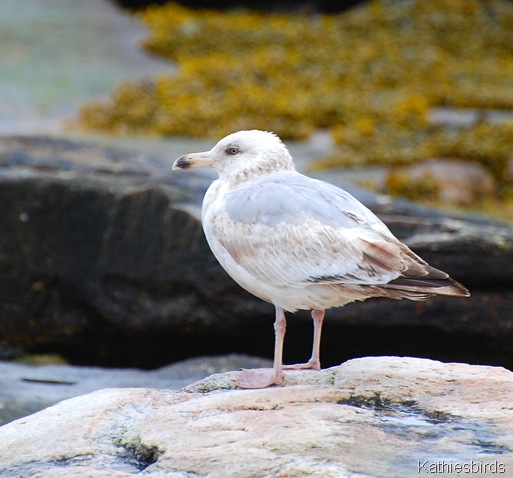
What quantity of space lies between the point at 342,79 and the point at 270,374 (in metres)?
11.0

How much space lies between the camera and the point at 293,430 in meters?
3.81

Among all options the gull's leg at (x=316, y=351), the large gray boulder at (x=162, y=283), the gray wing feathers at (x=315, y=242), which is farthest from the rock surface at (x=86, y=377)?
the gray wing feathers at (x=315, y=242)

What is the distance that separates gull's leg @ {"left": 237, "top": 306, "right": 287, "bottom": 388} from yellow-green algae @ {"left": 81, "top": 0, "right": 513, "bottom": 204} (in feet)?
23.4

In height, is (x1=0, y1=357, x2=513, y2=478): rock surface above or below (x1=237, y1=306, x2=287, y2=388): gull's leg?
below

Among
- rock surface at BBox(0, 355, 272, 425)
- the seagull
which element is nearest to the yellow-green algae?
rock surface at BBox(0, 355, 272, 425)

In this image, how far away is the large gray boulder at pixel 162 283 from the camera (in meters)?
6.73

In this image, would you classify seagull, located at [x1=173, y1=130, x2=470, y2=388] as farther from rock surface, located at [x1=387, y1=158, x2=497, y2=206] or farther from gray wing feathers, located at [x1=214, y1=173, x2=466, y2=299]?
rock surface, located at [x1=387, y1=158, x2=497, y2=206]

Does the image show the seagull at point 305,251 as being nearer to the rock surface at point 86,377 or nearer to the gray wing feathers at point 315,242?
the gray wing feathers at point 315,242

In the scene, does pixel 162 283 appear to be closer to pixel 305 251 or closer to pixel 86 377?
pixel 86 377

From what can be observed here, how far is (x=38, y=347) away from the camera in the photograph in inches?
303

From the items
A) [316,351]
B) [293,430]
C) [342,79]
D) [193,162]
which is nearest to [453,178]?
[342,79]

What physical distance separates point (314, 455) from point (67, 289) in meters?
4.16

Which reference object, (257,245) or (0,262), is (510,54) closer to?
(0,262)

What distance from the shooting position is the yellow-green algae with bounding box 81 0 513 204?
12977mm
